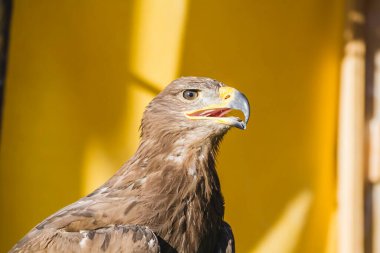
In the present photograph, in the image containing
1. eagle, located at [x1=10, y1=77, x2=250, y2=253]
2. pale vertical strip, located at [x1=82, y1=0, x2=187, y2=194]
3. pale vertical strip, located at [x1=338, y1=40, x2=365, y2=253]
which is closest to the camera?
eagle, located at [x1=10, y1=77, x2=250, y2=253]

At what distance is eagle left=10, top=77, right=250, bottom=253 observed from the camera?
2430 millimetres

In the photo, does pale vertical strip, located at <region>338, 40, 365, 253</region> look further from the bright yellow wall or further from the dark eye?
the dark eye

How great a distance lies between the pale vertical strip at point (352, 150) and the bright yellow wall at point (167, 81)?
0.39 ft

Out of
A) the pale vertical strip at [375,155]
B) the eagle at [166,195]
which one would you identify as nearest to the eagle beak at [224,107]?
Answer: the eagle at [166,195]

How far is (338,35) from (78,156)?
206cm

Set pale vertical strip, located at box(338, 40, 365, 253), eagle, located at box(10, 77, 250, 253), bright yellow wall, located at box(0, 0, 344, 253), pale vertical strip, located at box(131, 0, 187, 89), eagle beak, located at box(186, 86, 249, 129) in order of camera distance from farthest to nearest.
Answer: pale vertical strip, located at box(338, 40, 365, 253) < pale vertical strip, located at box(131, 0, 187, 89) < bright yellow wall, located at box(0, 0, 344, 253) < eagle beak, located at box(186, 86, 249, 129) < eagle, located at box(10, 77, 250, 253)

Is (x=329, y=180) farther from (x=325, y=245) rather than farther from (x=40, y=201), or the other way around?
(x=40, y=201)

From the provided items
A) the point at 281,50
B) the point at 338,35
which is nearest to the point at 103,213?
the point at 281,50

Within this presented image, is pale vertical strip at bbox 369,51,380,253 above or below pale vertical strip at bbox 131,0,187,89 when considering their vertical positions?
below

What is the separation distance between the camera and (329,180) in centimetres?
510

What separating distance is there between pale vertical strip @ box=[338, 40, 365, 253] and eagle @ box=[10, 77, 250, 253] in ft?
7.78

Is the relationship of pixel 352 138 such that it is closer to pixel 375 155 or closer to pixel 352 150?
pixel 352 150

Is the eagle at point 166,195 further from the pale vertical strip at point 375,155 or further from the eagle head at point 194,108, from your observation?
the pale vertical strip at point 375,155

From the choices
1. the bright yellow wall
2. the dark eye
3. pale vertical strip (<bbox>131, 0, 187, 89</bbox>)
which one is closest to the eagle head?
the dark eye
